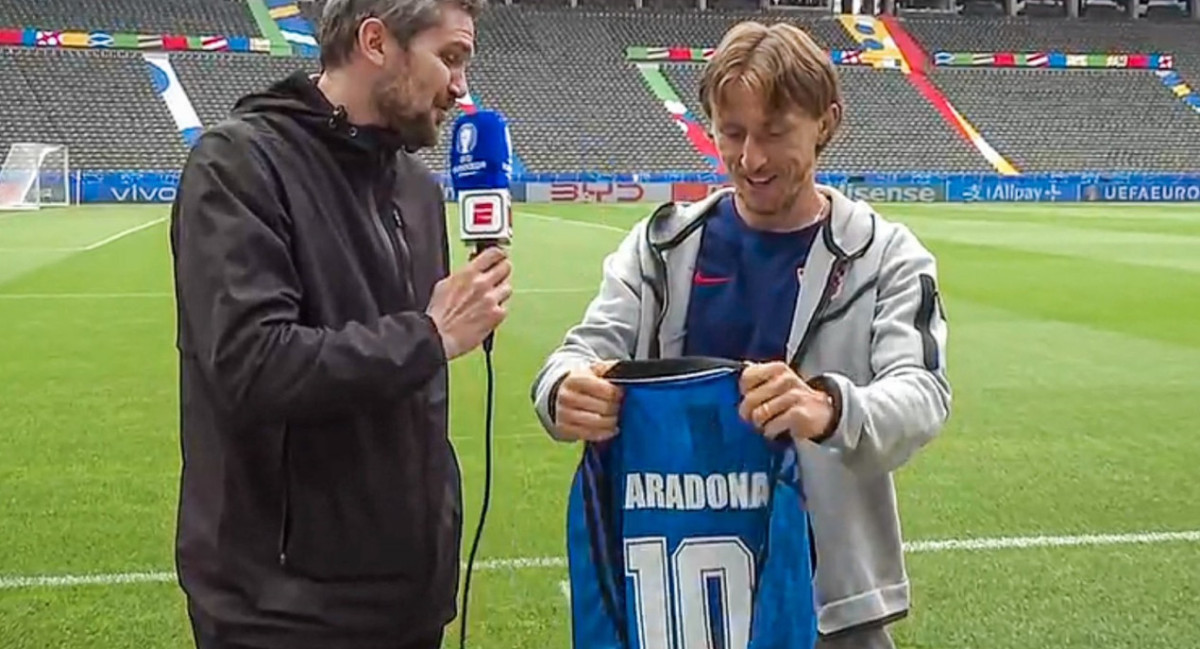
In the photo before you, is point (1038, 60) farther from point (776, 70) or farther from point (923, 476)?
point (776, 70)

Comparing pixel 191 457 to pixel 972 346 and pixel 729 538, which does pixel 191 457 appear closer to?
pixel 729 538

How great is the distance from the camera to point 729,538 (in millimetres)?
2277

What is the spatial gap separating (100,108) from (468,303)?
39.7 meters

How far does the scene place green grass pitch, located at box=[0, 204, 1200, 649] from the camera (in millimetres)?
4980

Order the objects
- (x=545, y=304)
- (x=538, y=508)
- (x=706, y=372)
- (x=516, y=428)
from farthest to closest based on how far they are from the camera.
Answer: (x=545, y=304) → (x=516, y=428) → (x=538, y=508) → (x=706, y=372)

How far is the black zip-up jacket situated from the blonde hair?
0.60m

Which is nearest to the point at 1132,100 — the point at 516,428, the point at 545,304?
the point at 545,304

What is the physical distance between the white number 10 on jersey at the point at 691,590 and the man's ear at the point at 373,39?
88 cm

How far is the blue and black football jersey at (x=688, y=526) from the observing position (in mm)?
2238

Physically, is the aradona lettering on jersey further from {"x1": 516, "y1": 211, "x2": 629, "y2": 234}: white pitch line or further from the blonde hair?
{"x1": 516, "y1": 211, "x2": 629, "y2": 234}: white pitch line

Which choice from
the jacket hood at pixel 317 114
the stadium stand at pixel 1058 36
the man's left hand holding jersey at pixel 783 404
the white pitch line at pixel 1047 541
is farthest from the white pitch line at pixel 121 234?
the stadium stand at pixel 1058 36

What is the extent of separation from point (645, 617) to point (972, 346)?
9.67 metres

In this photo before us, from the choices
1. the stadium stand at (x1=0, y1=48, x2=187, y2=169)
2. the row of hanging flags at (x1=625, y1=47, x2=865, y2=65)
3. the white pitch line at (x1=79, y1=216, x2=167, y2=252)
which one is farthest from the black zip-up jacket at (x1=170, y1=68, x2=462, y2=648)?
the row of hanging flags at (x1=625, y1=47, x2=865, y2=65)

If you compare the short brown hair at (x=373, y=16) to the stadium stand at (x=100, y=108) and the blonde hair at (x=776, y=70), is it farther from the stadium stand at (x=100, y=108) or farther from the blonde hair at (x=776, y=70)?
the stadium stand at (x=100, y=108)
